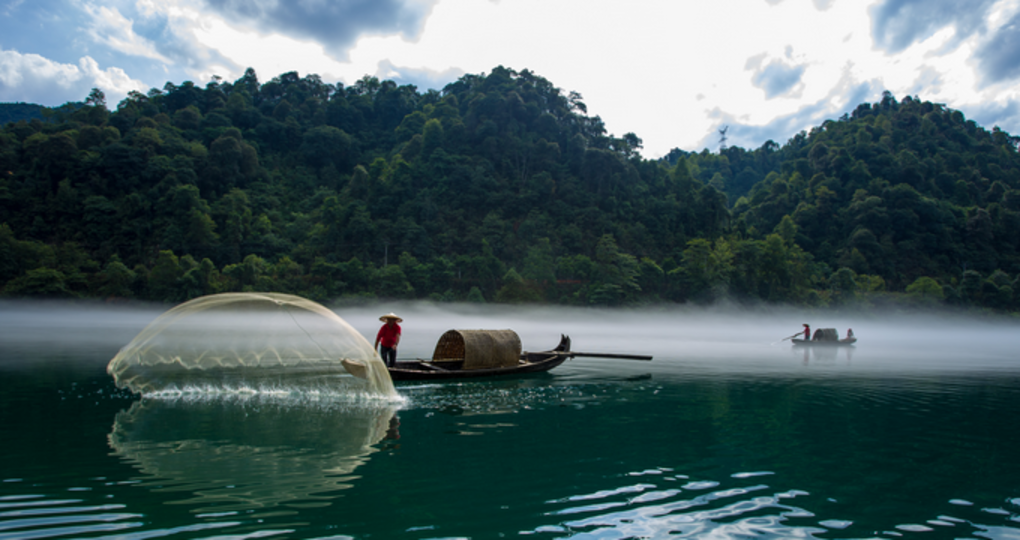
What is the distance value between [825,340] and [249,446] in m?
33.2

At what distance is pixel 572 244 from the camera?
66938mm

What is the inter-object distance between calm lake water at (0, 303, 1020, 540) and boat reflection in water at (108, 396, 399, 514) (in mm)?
43

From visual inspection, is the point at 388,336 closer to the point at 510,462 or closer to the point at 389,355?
the point at 389,355

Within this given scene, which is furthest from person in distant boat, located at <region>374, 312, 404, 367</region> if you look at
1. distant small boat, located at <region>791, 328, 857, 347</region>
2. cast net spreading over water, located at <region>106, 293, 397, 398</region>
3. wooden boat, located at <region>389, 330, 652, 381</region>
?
distant small boat, located at <region>791, 328, 857, 347</region>

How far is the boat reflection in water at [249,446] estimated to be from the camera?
21.3 feet

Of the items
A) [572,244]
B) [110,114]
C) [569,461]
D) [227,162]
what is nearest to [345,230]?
[227,162]

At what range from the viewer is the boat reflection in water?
650 centimetres

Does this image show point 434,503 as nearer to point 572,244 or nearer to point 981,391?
point 981,391

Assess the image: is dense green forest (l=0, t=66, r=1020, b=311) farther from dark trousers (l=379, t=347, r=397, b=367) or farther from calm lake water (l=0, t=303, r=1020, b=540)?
calm lake water (l=0, t=303, r=1020, b=540)

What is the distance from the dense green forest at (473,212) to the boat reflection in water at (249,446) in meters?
47.2

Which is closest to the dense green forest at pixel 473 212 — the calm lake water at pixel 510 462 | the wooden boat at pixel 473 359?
the wooden boat at pixel 473 359

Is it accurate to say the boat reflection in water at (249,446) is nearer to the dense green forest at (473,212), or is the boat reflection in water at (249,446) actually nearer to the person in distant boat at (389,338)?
the person in distant boat at (389,338)

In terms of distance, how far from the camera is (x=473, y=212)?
228ft

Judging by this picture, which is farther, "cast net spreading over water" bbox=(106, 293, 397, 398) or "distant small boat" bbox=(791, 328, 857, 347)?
"distant small boat" bbox=(791, 328, 857, 347)
